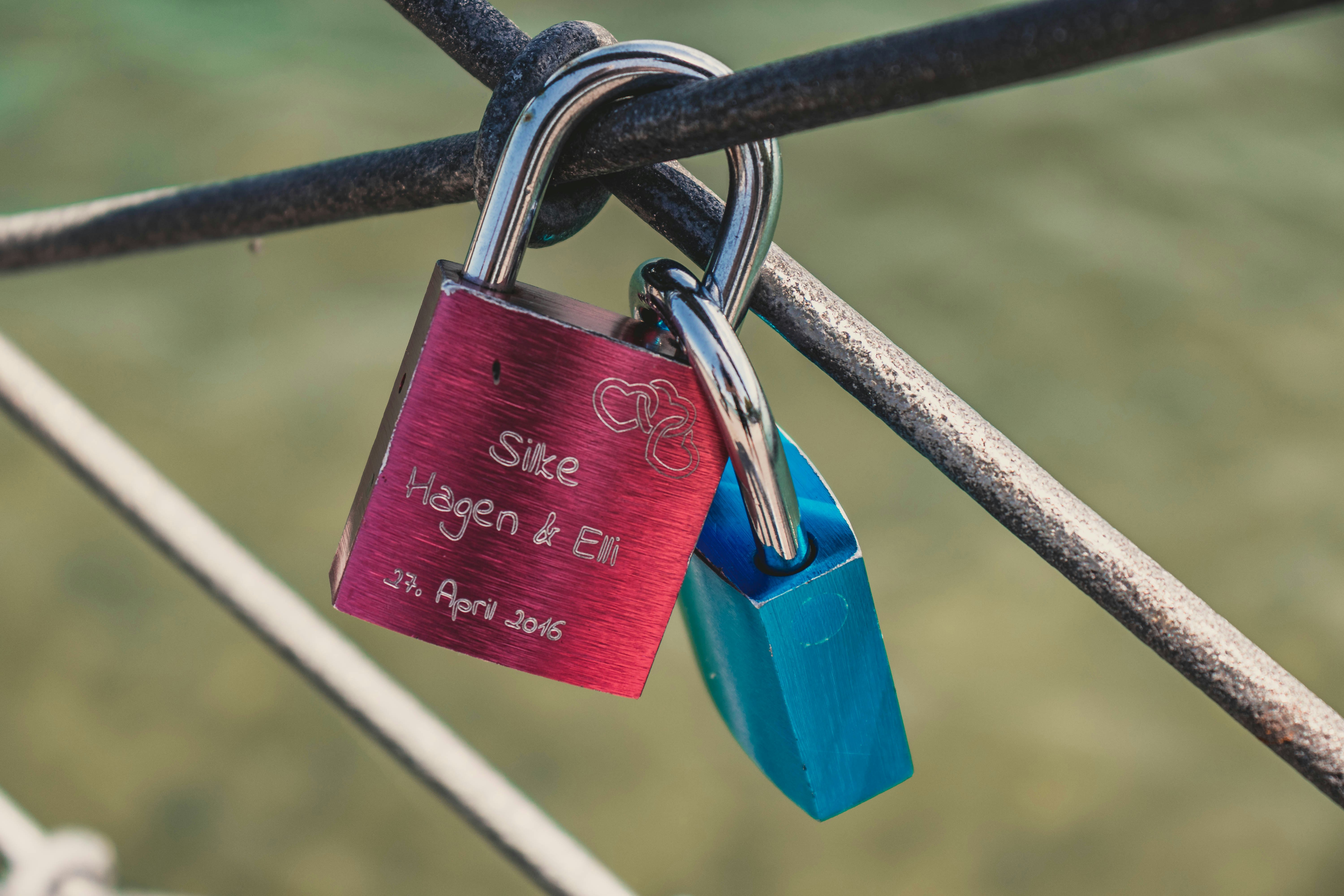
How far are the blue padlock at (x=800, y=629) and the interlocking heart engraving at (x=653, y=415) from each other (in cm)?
2

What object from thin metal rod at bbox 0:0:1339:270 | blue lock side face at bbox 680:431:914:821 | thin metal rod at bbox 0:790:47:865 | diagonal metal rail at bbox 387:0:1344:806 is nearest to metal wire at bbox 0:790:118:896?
thin metal rod at bbox 0:790:47:865

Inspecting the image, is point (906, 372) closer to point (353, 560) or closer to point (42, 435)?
point (353, 560)

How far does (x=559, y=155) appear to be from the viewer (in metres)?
0.37

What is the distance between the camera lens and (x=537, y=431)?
1.37 feet

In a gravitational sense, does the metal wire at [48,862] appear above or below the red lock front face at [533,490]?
below

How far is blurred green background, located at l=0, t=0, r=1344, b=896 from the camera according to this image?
5.39ft

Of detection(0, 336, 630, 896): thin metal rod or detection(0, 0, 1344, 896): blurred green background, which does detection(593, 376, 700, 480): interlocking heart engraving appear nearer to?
detection(0, 336, 630, 896): thin metal rod

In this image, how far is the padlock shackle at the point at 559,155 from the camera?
1.14 feet

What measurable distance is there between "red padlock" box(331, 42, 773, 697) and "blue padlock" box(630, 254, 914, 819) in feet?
0.11

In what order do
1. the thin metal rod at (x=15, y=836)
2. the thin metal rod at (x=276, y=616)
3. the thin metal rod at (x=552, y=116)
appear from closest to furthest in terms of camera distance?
the thin metal rod at (x=552, y=116) → the thin metal rod at (x=276, y=616) → the thin metal rod at (x=15, y=836)

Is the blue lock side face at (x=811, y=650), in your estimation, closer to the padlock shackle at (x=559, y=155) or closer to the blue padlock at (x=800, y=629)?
the blue padlock at (x=800, y=629)

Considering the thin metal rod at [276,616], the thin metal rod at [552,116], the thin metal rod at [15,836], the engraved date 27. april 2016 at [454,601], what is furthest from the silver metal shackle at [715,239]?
the thin metal rod at [15,836]

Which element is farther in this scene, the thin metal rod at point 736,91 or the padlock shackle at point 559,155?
the padlock shackle at point 559,155

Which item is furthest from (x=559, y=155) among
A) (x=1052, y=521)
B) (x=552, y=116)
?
(x=1052, y=521)
